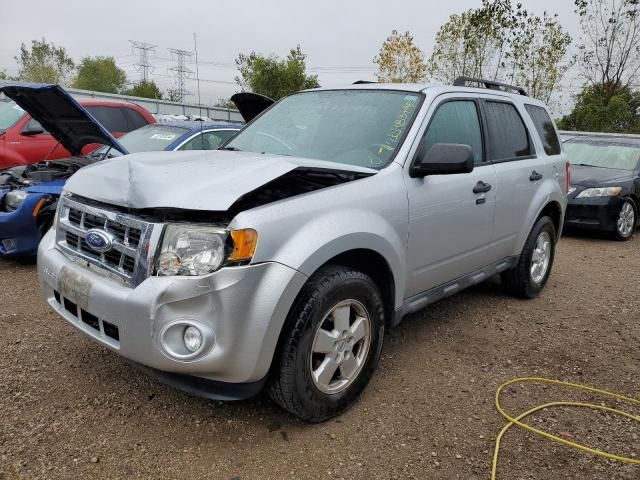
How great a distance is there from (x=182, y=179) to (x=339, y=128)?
1.30m

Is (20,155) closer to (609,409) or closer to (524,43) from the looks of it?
(609,409)

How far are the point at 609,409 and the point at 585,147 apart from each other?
753cm

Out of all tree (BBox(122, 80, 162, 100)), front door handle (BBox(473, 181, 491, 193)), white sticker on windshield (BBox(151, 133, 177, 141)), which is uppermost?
tree (BBox(122, 80, 162, 100))

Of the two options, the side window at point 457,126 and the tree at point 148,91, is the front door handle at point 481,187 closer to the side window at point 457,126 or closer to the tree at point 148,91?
the side window at point 457,126

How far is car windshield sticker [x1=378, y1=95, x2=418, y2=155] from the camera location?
307cm

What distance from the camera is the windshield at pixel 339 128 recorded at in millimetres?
3109

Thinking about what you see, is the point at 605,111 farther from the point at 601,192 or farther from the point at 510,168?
the point at 510,168

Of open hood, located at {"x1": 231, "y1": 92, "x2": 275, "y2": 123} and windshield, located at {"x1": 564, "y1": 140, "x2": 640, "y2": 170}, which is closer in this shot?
open hood, located at {"x1": 231, "y1": 92, "x2": 275, "y2": 123}

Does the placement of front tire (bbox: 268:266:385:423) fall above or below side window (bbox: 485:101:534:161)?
below

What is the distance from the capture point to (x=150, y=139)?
6.28m

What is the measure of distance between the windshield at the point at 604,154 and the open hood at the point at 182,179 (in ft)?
24.7

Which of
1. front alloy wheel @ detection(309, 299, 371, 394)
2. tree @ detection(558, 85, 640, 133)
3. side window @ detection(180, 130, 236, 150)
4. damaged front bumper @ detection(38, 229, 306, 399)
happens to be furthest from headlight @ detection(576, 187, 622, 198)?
tree @ detection(558, 85, 640, 133)

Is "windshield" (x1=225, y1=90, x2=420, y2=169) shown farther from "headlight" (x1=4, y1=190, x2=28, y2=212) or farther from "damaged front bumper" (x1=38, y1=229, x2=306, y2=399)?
"headlight" (x1=4, y1=190, x2=28, y2=212)

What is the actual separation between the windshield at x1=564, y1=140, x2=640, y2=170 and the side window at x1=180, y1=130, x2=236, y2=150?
6192 mm
